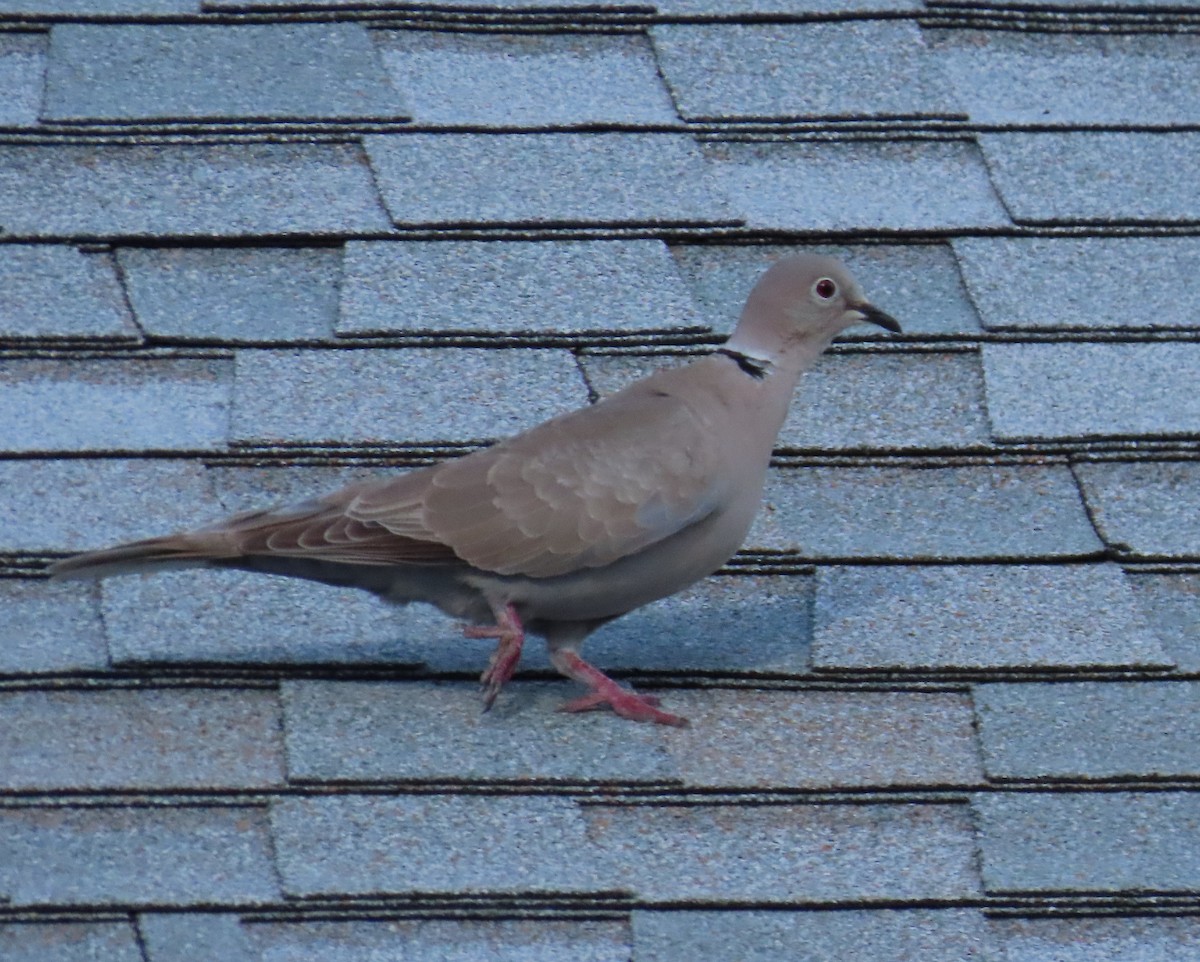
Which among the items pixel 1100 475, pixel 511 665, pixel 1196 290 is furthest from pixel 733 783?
pixel 1196 290

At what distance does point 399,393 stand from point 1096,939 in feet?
4.22

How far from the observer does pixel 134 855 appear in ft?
8.07

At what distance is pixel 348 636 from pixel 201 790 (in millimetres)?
439

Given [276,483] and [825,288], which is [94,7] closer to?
[276,483]

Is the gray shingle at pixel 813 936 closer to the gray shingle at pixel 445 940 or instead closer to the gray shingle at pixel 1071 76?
the gray shingle at pixel 445 940

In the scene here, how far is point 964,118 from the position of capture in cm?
345

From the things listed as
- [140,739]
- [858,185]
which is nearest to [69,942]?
[140,739]

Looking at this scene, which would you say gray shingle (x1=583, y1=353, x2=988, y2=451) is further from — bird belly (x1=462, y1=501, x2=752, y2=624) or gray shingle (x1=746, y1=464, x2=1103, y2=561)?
bird belly (x1=462, y1=501, x2=752, y2=624)

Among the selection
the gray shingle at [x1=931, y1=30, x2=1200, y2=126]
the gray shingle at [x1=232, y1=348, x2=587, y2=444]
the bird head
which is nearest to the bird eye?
the bird head

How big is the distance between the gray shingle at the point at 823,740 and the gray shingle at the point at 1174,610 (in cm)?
32

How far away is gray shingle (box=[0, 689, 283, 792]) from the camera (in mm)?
2559

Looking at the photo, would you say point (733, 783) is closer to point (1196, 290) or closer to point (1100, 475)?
point (1100, 475)

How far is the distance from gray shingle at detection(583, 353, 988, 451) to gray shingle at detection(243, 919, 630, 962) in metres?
1.00

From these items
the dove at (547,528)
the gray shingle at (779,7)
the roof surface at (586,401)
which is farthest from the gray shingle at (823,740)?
the gray shingle at (779,7)
